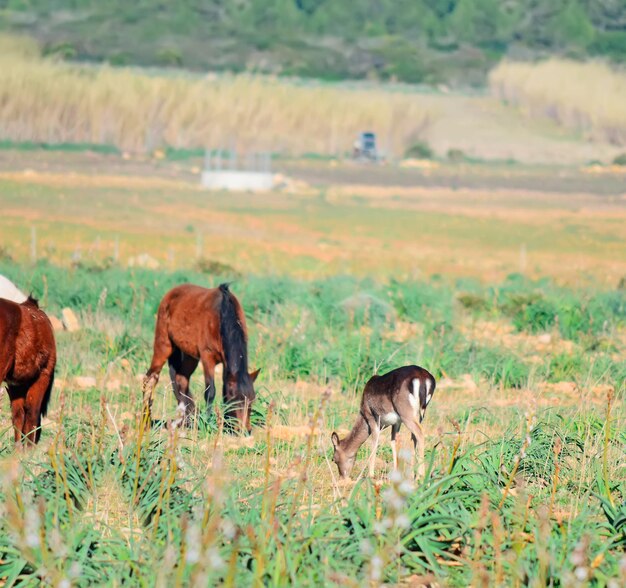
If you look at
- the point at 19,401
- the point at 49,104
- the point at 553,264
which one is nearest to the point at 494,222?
the point at 553,264

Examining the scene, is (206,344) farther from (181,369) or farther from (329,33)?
(329,33)

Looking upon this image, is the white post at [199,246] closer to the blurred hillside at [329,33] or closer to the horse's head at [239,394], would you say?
the horse's head at [239,394]

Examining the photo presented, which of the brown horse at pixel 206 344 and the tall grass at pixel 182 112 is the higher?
the brown horse at pixel 206 344

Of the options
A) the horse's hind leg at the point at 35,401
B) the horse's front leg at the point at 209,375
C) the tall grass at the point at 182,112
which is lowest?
the tall grass at the point at 182,112

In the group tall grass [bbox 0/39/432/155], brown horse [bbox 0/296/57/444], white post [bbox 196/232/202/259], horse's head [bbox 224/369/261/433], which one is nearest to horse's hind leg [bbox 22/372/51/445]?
brown horse [bbox 0/296/57/444]

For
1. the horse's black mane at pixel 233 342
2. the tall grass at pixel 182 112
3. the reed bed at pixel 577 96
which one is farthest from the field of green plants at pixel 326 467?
the reed bed at pixel 577 96

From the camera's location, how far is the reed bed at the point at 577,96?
2231 inches

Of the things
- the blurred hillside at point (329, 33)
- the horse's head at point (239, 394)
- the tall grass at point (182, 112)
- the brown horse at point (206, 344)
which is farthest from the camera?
the blurred hillside at point (329, 33)

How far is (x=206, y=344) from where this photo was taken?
9.49 metres

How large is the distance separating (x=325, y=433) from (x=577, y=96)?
2023 inches

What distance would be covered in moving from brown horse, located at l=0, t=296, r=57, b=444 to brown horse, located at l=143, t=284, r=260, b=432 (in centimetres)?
110

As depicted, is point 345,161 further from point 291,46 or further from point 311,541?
point 311,541

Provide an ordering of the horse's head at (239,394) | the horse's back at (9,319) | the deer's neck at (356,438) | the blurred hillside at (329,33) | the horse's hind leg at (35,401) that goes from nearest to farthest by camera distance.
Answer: the horse's back at (9,319)
the horse's hind leg at (35,401)
the deer's neck at (356,438)
the horse's head at (239,394)
the blurred hillside at (329,33)

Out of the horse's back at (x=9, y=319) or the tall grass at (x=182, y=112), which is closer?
the horse's back at (x=9, y=319)
